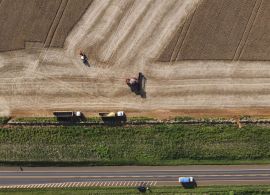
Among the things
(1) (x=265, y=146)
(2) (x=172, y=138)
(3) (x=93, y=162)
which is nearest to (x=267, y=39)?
(1) (x=265, y=146)

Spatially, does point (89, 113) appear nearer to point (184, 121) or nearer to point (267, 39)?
point (184, 121)

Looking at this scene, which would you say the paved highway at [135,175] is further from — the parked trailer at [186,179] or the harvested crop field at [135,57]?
the harvested crop field at [135,57]

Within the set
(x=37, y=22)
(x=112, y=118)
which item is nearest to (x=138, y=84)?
(x=112, y=118)

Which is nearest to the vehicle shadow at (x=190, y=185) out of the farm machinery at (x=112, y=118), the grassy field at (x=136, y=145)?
the grassy field at (x=136, y=145)

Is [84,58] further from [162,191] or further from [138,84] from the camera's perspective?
[162,191]

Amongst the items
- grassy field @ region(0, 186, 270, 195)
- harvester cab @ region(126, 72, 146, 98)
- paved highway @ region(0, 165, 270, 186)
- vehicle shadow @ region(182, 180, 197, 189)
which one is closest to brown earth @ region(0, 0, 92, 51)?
harvester cab @ region(126, 72, 146, 98)

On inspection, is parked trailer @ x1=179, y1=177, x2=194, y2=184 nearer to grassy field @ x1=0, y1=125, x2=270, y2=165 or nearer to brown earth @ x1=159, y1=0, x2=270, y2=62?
grassy field @ x1=0, y1=125, x2=270, y2=165

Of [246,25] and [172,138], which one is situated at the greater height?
[246,25]
